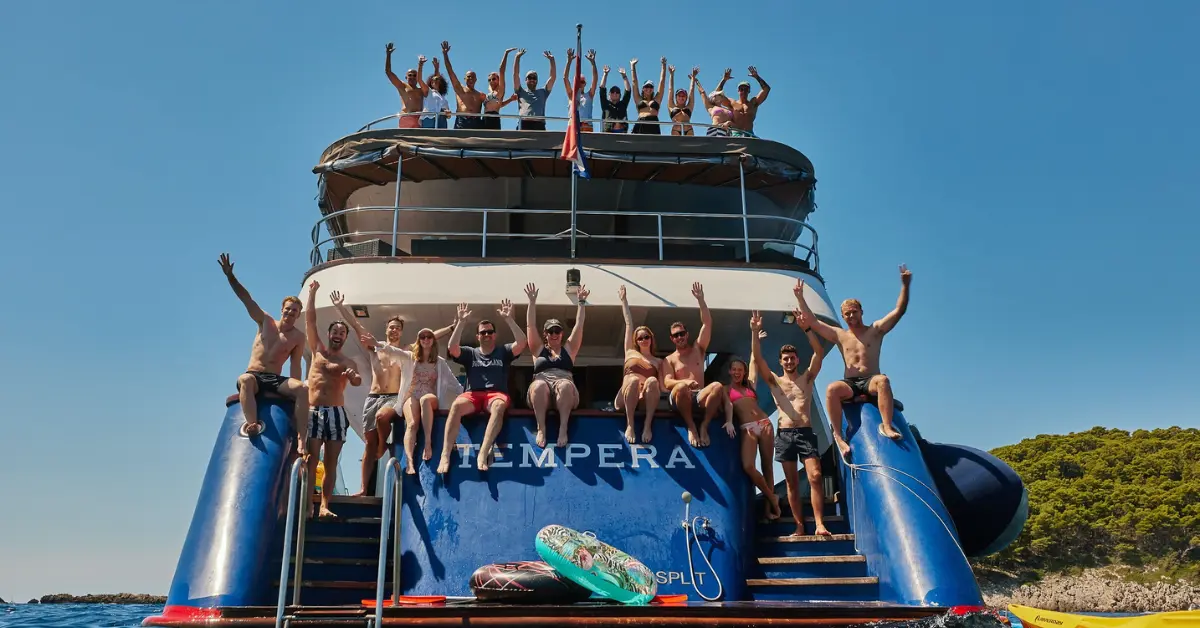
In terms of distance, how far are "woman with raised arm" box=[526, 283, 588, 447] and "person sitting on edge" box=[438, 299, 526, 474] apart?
0.72 feet

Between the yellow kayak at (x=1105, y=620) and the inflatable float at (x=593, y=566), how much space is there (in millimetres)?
4406

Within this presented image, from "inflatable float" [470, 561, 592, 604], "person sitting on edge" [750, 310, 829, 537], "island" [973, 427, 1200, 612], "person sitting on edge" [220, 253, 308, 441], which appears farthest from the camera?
"island" [973, 427, 1200, 612]

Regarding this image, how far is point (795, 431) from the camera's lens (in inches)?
316

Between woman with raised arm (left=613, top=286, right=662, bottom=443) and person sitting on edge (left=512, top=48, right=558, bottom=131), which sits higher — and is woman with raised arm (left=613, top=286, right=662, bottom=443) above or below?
below

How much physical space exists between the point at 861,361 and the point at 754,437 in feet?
3.90

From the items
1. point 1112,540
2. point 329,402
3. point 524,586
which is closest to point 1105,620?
point 524,586

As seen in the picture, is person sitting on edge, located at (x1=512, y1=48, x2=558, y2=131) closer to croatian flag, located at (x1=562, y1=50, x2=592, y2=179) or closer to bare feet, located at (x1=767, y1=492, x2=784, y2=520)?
croatian flag, located at (x1=562, y1=50, x2=592, y2=179)

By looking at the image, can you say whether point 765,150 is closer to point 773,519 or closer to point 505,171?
point 505,171

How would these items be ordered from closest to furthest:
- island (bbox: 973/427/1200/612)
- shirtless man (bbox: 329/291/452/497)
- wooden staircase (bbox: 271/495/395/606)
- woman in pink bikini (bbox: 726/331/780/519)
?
wooden staircase (bbox: 271/495/395/606), woman in pink bikini (bbox: 726/331/780/519), shirtless man (bbox: 329/291/452/497), island (bbox: 973/427/1200/612)

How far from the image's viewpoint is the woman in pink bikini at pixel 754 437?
7.88 metres

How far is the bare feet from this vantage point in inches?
315

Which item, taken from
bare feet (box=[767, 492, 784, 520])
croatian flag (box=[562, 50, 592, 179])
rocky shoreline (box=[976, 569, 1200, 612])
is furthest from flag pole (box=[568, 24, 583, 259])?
rocky shoreline (box=[976, 569, 1200, 612])

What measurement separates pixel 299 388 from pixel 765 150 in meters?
6.12

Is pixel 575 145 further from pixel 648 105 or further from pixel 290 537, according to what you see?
pixel 290 537
